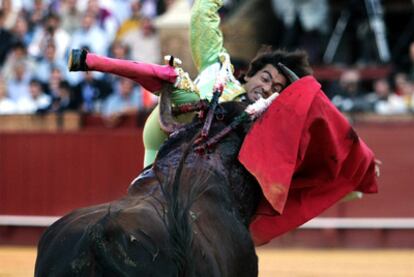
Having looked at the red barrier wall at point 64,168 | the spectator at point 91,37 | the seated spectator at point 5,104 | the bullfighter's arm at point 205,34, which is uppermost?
the bullfighter's arm at point 205,34

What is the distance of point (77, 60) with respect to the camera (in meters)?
4.43

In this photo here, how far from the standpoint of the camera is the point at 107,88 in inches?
423

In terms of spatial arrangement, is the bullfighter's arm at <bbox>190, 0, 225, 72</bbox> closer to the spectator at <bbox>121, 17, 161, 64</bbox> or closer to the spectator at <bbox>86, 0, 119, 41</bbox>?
the spectator at <bbox>121, 17, 161, 64</bbox>

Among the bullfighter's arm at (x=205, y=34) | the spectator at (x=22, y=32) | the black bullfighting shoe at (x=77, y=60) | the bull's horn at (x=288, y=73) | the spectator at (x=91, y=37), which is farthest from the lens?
the spectator at (x=22, y=32)

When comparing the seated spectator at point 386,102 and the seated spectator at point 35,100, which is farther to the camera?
the seated spectator at point 35,100

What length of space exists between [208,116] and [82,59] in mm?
536

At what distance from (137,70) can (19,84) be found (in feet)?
22.4

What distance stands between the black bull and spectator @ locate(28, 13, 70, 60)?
6.85 meters

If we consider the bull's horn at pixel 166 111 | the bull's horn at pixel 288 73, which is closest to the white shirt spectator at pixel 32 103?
the bull's horn at pixel 288 73

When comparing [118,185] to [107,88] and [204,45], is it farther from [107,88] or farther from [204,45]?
[204,45]

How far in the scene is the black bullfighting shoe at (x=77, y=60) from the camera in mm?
4430

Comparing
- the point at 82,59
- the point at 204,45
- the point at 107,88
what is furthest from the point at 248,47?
the point at 82,59

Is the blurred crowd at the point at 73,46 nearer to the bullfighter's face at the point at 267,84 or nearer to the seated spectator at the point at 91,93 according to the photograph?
the seated spectator at the point at 91,93

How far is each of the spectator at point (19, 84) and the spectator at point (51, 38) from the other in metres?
0.30
